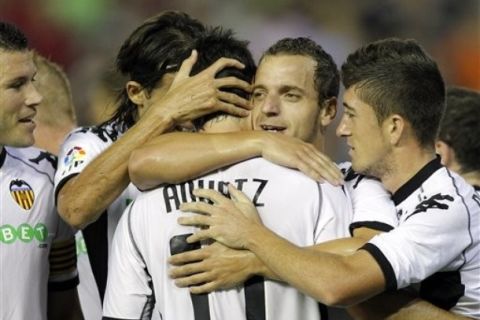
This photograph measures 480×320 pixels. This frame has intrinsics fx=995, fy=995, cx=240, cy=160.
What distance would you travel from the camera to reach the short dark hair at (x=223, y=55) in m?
3.94

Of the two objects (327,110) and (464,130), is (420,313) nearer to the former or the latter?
(327,110)

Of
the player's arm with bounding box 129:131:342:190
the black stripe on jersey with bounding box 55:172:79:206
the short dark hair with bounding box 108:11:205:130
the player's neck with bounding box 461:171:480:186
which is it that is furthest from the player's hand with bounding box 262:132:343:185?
the player's neck with bounding box 461:171:480:186

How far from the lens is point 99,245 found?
4695mm

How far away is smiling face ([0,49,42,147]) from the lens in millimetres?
4738

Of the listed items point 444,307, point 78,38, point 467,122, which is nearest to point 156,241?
point 444,307

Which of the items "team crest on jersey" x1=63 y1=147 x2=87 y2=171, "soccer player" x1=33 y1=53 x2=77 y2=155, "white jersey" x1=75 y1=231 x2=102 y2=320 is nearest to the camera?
"team crest on jersey" x1=63 y1=147 x2=87 y2=171

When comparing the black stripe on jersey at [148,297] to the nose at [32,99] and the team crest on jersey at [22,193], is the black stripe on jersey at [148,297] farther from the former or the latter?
the nose at [32,99]

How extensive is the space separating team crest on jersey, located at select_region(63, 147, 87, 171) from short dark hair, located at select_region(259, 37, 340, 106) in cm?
93

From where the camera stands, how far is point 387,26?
1123 cm

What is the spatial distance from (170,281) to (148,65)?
54.4 inches

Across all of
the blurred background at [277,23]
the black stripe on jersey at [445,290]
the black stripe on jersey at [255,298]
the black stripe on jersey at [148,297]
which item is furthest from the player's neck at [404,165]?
the blurred background at [277,23]

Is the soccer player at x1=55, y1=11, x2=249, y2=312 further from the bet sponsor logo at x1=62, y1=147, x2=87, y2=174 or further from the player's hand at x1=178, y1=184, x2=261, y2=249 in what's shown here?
the player's hand at x1=178, y1=184, x2=261, y2=249

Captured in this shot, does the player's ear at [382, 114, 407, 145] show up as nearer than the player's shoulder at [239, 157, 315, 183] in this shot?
No

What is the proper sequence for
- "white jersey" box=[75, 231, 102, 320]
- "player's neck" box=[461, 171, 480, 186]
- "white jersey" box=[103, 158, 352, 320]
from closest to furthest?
"white jersey" box=[103, 158, 352, 320] → "player's neck" box=[461, 171, 480, 186] → "white jersey" box=[75, 231, 102, 320]
